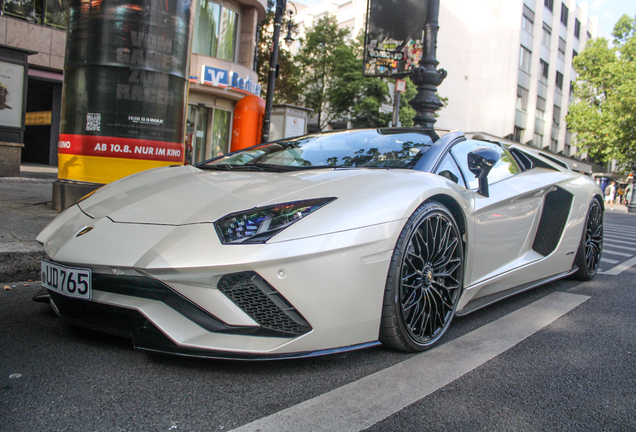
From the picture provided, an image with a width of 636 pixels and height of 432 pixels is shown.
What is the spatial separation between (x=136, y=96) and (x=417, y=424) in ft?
14.9

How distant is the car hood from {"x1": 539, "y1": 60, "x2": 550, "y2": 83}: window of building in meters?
42.9

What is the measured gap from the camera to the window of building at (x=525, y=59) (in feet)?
124

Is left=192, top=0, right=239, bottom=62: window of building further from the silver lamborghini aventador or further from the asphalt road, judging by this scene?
the asphalt road

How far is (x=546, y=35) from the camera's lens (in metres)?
40.4

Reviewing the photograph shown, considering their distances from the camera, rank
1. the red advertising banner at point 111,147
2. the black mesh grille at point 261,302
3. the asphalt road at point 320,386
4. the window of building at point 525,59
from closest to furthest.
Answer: the asphalt road at point 320,386 < the black mesh grille at point 261,302 < the red advertising banner at point 111,147 < the window of building at point 525,59

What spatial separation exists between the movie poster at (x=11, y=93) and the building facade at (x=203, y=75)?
6.11m

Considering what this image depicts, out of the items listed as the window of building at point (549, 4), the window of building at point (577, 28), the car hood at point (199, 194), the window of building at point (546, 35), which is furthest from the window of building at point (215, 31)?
the window of building at point (577, 28)

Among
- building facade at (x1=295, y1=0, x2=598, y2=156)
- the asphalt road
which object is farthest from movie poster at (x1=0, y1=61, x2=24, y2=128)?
building facade at (x1=295, y1=0, x2=598, y2=156)

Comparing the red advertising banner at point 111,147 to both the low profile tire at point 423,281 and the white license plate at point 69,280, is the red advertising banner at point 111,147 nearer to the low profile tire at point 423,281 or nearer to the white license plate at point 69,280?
the white license plate at point 69,280

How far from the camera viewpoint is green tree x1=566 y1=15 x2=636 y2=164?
2994 cm

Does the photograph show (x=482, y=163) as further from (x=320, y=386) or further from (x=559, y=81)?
(x=559, y=81)

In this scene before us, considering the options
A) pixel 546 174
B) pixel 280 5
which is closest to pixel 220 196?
pixel 546 174

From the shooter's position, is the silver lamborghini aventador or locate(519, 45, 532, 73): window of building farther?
locate(519, 45, 532, 73): window of building

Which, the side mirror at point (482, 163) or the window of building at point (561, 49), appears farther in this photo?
the window of building at point (561, 49)
